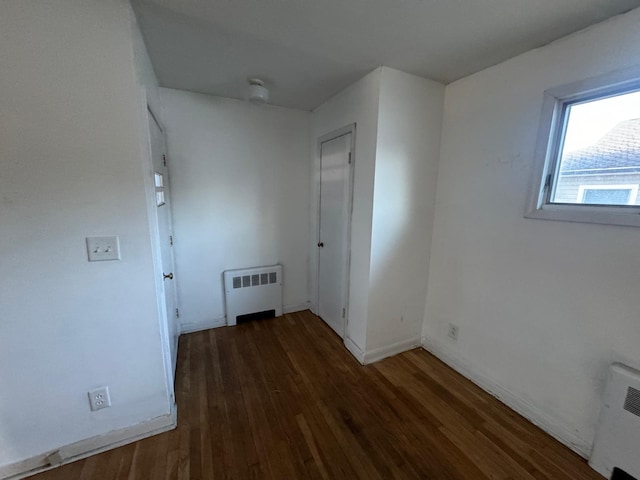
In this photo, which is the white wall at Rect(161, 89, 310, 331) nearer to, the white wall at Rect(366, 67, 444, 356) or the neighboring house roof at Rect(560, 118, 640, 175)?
the white wall at Rect(366, 67, 444, 356)

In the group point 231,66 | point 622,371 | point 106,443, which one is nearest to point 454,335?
point 622,371

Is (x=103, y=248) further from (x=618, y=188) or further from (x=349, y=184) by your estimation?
(x=618, y=188)

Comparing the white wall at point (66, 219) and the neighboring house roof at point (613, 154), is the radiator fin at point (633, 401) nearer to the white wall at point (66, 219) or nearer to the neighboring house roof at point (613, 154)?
the neighboring house roof at point (613, 154)

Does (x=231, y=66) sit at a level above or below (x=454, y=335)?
above

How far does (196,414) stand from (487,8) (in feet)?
9.17

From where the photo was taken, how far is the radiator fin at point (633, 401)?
3.96ft

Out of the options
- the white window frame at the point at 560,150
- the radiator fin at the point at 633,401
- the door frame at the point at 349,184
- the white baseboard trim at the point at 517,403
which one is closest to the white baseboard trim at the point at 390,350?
the white baseboard trim at the point at 517,403

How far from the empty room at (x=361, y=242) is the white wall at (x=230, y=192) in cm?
6

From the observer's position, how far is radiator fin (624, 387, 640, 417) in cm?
121

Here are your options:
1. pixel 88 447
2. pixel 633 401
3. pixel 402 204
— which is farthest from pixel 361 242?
pixel 88 447

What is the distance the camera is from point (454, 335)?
216 cm

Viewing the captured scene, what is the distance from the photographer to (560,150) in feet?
5.01

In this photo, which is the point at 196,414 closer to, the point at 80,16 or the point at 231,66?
the point at 80,16

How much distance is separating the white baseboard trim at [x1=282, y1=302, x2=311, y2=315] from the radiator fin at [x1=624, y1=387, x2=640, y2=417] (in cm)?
252
